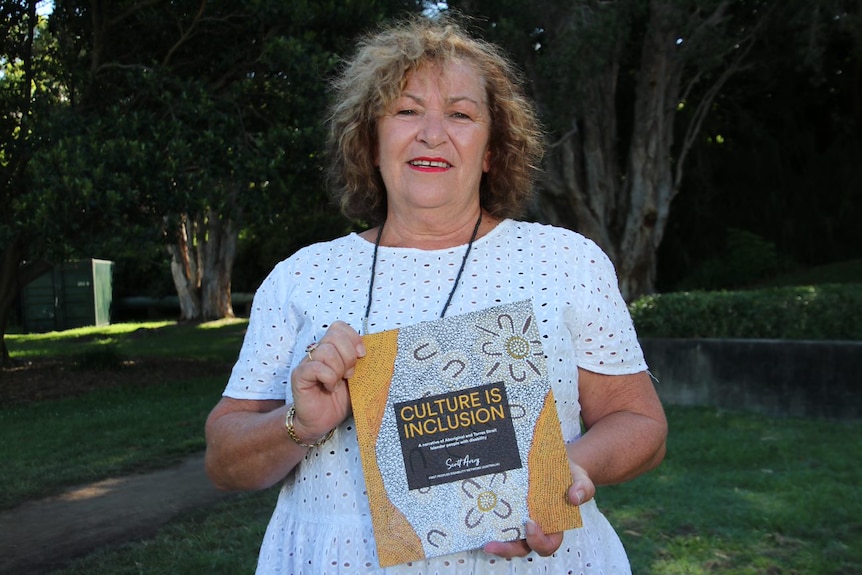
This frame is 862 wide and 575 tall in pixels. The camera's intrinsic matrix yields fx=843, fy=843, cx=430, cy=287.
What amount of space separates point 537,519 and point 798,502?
409 centimetres

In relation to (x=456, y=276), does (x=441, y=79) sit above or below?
above

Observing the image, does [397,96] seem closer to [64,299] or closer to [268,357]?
[268,357]

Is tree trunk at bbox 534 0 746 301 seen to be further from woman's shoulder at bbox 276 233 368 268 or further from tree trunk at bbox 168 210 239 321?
tree trunk at bbox 168 210 239 321

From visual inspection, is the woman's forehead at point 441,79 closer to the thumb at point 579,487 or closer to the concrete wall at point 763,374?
the thumb at point 579,487

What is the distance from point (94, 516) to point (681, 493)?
12.6 feet

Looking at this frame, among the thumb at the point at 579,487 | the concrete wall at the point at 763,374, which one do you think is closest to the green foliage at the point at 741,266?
the concrete wall at the point at 763,374

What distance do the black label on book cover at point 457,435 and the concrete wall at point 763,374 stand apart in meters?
6.56

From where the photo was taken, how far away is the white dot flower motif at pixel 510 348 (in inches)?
66.6

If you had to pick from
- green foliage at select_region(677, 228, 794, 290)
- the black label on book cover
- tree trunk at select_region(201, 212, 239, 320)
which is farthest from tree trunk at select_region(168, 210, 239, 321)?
the black label on book cover

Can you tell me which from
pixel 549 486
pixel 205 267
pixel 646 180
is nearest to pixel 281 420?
pixel 549 486

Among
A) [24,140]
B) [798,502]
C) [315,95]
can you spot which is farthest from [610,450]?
[24,140]

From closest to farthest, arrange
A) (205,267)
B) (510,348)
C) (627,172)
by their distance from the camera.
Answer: (510,348) < (627,172) < (205,267)

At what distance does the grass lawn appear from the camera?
4455 millimetres

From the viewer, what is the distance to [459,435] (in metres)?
1.65
